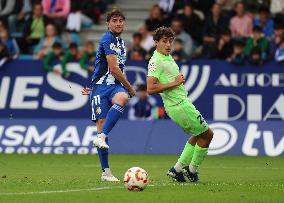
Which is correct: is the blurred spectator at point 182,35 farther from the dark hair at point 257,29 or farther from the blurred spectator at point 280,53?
the blurred spectator at point 280,53

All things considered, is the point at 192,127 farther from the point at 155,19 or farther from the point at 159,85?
the point at 155,19

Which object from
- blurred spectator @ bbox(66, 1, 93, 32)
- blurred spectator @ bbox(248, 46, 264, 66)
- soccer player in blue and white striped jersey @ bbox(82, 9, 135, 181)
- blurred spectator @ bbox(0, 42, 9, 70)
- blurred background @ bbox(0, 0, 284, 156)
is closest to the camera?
soccer player in blue and white striped jersey @ bbox(82, 9, 135, 181)

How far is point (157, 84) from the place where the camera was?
14328mm

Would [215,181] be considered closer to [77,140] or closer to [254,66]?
[77,140]

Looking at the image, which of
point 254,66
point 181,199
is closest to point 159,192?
point 181,199

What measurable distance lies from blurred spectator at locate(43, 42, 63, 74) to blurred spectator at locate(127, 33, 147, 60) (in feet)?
5.90

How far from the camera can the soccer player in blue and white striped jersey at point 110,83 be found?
14.7m

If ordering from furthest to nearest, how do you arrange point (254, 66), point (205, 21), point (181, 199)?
point (205, 21) < point (254, 66) < point (181, 199)

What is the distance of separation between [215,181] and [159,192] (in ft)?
7.05

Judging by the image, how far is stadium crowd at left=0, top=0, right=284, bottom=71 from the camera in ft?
83.3

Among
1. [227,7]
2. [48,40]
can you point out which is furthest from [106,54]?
[227,7]

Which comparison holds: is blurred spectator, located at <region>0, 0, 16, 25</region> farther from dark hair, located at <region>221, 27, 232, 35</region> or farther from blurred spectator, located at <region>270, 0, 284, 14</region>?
blurred spectator, located at <region>270, 0, 284, 14</region>

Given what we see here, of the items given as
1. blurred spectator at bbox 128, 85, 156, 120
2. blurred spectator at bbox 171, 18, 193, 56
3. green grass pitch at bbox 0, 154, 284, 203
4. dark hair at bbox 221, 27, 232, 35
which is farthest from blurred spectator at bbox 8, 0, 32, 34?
green grass pitch at bbox 0, 154, 284, 203

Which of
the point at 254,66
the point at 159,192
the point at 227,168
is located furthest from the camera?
the point at 254,66
